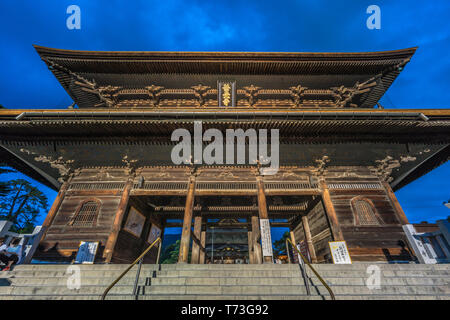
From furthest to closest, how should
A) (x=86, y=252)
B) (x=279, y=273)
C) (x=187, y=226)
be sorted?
1. (x=187, y=226)
2. (x=86, y=252)
3. (x=279, y=273)

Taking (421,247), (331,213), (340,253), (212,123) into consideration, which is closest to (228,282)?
(340,253)

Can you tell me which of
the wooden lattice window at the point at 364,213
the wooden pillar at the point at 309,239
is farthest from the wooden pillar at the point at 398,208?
the wooden pillar at the point at 309,239

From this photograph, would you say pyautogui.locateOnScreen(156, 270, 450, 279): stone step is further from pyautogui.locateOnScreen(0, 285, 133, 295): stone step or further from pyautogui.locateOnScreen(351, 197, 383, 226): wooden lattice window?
pyautogui.locateOnScreen(351, 197, 383, 226): wooden lattice window

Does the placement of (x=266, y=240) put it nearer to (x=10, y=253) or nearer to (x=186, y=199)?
(x=186, y=199)

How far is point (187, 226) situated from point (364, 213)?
7.63m

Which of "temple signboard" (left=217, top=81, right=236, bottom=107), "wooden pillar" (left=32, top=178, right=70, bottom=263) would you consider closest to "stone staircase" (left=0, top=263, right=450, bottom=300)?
"wooden pillar" (left=32, top=178, right=70, bottom=263)

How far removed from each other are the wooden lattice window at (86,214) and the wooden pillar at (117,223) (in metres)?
1.00

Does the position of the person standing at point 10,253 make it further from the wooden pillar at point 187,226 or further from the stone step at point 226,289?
the wooden pillar at point 187,226

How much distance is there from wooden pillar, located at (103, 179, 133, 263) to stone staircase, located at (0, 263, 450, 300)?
6.74 ft

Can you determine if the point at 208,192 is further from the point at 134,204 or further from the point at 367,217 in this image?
the point at 367,217

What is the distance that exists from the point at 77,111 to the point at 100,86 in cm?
502

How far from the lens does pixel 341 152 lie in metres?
8.85

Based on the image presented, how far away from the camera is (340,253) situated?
680 cm
